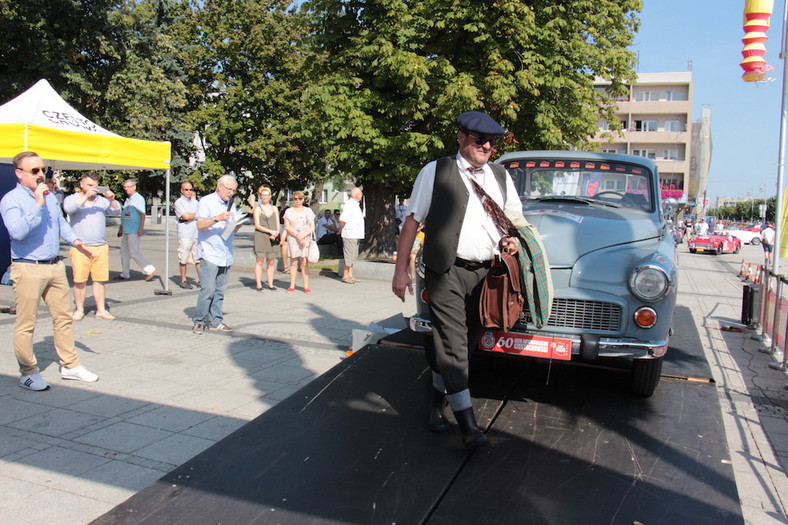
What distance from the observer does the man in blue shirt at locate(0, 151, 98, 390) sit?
495 cm

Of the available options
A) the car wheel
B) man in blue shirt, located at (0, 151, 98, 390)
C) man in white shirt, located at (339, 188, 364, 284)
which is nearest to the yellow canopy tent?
man in blue shirt, located at (0, 151, 98, 390)

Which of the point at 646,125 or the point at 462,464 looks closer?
A: the point at 462,464

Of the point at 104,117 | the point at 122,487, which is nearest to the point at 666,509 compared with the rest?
the point at 122,487

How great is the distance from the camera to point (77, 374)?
218 inches

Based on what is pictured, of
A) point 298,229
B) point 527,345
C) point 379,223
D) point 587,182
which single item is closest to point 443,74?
point 379,223

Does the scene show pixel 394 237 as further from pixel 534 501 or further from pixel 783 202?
pixel 534 501

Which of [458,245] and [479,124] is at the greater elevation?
[479,124]

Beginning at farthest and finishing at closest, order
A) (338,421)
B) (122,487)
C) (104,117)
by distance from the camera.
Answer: (104,117)
(338,421)
(122,487)

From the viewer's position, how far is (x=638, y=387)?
14.5 ft

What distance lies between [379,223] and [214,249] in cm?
931

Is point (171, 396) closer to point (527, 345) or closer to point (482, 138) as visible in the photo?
point (527, 345)

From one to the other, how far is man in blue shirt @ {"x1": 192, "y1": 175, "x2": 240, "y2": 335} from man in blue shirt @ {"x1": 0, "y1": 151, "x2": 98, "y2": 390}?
7.15 feet

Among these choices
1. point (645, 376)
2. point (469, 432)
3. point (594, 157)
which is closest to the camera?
point (469, 432)

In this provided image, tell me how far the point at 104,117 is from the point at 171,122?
5.88m
